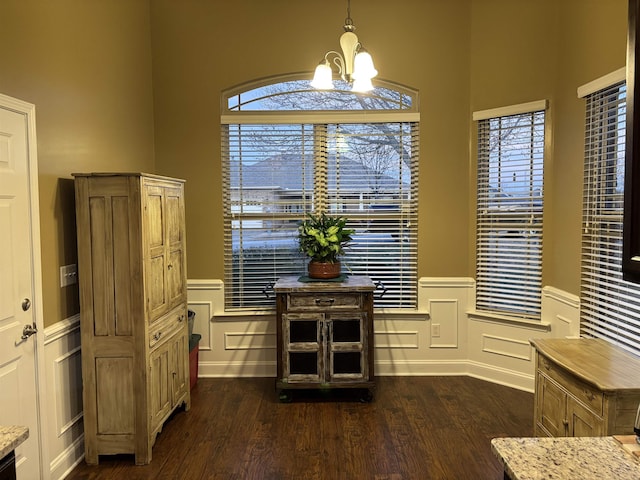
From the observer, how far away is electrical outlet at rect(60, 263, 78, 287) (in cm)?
272

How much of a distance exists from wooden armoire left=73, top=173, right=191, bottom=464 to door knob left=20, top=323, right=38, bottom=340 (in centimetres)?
33

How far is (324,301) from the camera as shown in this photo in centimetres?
364

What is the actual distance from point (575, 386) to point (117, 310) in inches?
103

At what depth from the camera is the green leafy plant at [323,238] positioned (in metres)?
3.85

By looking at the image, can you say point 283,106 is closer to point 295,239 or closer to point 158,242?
point 295,239

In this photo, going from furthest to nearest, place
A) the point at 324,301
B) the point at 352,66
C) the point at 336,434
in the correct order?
1. the point at 324,301
2. the point at 336,434
3. the point at 352,66

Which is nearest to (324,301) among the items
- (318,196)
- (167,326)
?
(318,196)

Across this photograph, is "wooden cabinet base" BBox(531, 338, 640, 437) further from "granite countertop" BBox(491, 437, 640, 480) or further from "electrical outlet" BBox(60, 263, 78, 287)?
"electrical outlet" BBox(60, 263, 78, 287)

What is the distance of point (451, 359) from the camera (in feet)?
14.0

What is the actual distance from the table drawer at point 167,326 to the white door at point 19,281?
0.65m

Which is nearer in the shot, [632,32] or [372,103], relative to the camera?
[632,32]

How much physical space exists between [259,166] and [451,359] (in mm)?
2616

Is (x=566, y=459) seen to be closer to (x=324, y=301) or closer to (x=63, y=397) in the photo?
(x=324, y=301)

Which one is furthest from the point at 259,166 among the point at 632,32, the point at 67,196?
the point at 632,32
